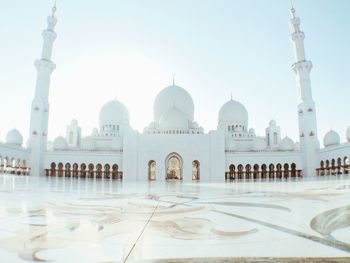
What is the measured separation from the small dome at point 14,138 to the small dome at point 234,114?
1795 cm

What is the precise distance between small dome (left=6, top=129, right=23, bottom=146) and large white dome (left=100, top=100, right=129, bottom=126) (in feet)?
24.9

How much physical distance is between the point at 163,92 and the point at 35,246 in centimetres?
2615

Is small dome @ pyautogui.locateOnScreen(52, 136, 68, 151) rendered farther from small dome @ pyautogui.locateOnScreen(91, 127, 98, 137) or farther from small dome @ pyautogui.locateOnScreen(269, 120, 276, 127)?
small dome @ pyautogui.locateOnScreen(269, 120, 276, 127)

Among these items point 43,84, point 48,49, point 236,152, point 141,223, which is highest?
point 48,49

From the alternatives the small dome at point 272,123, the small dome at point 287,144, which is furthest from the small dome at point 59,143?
the small dome at point 272,123

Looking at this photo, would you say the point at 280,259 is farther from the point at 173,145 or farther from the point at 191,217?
the point at 173,145

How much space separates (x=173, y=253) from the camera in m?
1.00

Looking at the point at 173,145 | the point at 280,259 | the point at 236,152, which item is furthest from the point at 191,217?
the point at 236,152

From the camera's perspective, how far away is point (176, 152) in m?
19.8

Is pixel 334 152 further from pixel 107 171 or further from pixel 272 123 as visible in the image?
pixel 107 171

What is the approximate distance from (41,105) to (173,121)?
33.7ft

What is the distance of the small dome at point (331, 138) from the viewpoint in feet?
70.3

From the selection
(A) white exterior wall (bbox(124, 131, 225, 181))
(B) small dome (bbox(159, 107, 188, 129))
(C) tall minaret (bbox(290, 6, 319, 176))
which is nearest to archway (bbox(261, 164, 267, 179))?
(C) tall minaret (bbox(290, 6, 319, 176))

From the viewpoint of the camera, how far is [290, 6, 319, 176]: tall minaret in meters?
20.6
